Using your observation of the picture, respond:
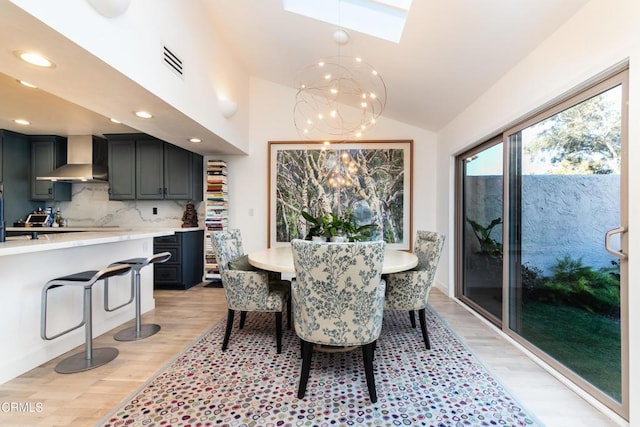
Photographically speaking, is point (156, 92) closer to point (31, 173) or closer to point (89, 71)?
point (89, 71)

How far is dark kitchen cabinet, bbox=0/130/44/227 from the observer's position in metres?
4.46

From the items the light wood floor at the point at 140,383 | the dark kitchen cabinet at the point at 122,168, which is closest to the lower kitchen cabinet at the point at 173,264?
the dark kitchen cabinet at the point at 122,168

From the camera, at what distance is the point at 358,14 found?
2.62 m

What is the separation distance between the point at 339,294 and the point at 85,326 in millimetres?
1917

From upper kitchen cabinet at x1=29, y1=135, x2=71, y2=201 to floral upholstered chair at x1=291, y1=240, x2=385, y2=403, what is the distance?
17.1ft

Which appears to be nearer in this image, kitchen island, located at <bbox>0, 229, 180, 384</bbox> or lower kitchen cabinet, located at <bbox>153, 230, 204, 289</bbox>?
kitchen island, located at <bbox>0, 229, 180, 384</bbox>

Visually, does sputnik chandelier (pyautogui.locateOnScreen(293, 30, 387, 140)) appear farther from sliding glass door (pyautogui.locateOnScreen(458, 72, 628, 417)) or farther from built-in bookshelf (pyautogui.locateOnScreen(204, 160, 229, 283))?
sliding glass door (pyautogui.locateOnScreen(458, 72, 628, 417))

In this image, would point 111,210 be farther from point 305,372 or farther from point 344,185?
point 305,372

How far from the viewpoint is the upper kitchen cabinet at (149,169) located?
172 inches

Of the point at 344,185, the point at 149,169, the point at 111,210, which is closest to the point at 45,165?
the point at 111,210

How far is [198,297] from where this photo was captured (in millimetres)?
3766

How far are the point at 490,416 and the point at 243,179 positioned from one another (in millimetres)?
4066

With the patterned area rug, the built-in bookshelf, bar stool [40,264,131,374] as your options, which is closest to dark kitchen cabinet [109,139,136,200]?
the built-in bookshelf

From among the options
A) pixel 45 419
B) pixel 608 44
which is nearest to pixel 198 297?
pixel 45 419
